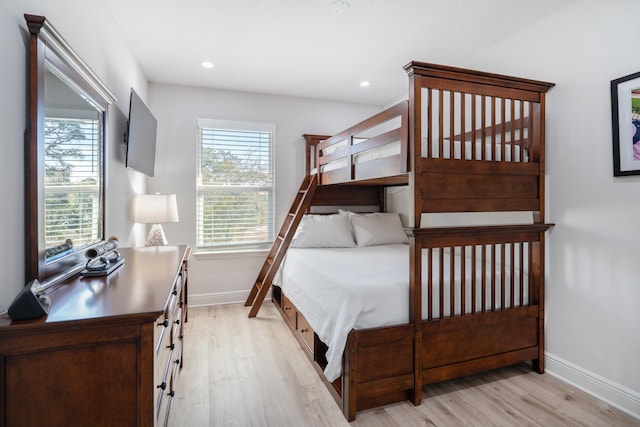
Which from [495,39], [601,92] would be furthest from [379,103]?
[601,92]

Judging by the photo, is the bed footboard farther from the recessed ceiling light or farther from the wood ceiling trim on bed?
the recessed ceiling light

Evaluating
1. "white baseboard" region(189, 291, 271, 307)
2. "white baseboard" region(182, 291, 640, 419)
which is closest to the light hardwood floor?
"white baseboard" region(182, 291, 640, 419)

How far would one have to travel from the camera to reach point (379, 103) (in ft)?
14.8

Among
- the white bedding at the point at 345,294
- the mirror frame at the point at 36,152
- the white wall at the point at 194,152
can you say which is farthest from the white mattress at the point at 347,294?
the mirror frame at the point at 36,152

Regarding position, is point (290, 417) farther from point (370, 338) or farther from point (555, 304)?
point (555, 304)

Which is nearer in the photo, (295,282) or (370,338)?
(370,338)

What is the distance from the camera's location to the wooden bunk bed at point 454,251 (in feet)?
6.33

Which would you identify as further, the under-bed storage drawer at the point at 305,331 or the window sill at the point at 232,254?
the window sill at the point at 232,254

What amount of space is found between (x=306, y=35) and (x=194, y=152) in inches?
74.8

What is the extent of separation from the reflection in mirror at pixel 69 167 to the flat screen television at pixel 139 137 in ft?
→ 1.38

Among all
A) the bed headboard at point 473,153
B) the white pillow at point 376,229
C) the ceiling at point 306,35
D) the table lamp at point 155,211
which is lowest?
the white pillow at point 376,229

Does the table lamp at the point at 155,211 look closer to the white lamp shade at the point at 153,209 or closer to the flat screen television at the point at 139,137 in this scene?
the white lamp shade at the point at 153,209

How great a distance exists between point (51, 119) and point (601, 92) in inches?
117

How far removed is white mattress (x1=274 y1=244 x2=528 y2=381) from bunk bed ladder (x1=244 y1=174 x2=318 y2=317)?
0.47 meters
